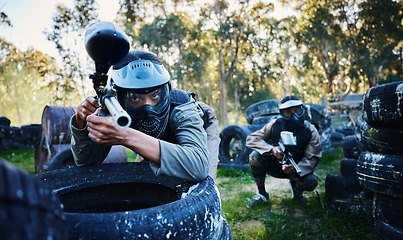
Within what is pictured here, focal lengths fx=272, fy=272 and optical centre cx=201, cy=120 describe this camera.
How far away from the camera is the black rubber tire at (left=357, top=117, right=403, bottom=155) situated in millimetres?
2328

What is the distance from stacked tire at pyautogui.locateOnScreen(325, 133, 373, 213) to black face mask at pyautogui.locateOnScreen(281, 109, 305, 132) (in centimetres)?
72

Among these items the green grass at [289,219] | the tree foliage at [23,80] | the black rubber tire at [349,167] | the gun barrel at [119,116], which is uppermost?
the tree foliage at [23,80]

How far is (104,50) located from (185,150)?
0.79m

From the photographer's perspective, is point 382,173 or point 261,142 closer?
point 382,173

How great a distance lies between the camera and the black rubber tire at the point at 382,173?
223 centimetres

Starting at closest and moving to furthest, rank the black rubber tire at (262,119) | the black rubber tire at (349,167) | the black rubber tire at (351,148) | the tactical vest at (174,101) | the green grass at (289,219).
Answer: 1. the tactical vest at (174,101)
2. the green grass at (289,219)
3. the black rubber tire at (349,167)
4. the black rubber tire at (351,148)
5. the black rubber tire at (262,119)

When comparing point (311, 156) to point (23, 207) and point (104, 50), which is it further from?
point (23, 207)

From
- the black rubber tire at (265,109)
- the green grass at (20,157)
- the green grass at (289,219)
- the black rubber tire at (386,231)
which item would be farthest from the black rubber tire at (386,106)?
the green grass at (20,157)

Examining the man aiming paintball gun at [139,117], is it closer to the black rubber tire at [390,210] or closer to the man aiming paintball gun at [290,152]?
the black rubber tire at [390,210]

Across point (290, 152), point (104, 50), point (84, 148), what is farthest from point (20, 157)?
point (104, 50)

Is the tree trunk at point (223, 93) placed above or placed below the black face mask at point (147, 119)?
above

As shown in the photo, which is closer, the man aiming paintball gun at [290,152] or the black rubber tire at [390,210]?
the black rubber tire at [390,210]

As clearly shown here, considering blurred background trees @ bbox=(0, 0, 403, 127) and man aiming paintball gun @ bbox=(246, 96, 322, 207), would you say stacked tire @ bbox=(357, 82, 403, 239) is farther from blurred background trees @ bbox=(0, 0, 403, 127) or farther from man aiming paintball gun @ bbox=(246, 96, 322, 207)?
blurred background trees @ bbox=(0, 0, 403, 127)

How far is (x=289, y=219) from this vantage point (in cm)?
341
